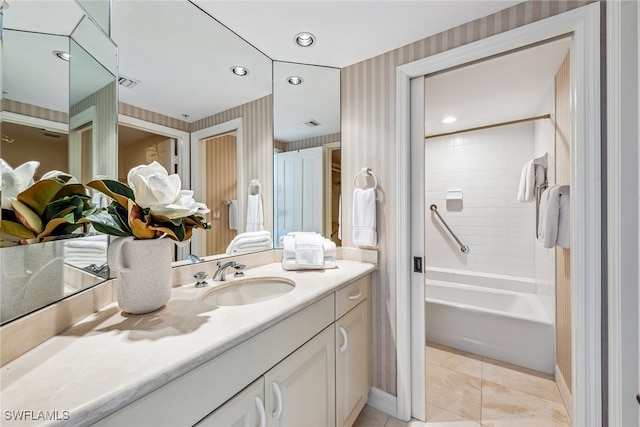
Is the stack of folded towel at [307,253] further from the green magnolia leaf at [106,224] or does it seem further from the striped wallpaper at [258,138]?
the green magnolia leaf at [106,224]

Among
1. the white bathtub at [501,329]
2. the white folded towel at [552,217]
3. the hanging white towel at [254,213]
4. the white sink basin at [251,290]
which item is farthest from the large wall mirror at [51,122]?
the white bathtub at [501,329]

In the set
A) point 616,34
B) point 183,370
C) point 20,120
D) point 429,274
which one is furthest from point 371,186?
point 429,274

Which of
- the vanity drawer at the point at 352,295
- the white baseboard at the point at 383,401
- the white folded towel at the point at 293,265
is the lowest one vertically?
the white baseboard at the point at 383,401

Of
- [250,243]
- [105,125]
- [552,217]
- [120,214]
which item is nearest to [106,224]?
[120,214]

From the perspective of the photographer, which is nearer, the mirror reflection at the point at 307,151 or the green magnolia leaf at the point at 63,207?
the green magnolia leaf at the point at 63,207

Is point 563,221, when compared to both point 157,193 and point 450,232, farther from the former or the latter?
point 157,193

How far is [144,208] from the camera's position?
802mm

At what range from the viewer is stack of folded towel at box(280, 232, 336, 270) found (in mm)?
1451

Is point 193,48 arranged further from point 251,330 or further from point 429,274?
point 429,274

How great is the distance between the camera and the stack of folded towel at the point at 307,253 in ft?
4.76

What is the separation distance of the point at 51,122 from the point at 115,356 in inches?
24.7

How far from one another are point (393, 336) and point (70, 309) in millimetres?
1480

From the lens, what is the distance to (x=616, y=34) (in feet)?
3.21

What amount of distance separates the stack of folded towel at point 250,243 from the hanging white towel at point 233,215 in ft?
0.21
